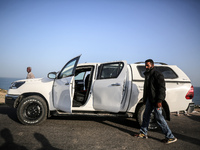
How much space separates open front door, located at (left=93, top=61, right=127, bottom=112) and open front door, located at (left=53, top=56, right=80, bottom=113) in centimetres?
75

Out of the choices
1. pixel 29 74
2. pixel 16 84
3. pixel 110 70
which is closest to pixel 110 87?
pixel 110 70

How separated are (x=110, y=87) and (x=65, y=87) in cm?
122

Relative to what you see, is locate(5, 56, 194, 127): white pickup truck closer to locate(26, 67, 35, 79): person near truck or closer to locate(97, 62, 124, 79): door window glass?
locate(97, 62, 124, 79): door window glass

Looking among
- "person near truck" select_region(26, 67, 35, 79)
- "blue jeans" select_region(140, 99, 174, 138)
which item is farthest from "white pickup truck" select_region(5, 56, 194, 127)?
"person near truck" select_region(26, 67, 35, 79)

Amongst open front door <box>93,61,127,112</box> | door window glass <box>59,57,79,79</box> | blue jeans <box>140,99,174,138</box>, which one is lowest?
blue jeans <box>140,99,174,138</box>

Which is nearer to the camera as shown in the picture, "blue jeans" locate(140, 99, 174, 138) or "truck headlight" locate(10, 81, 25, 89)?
"blue jeans" locate(140, 99, 174, 138)

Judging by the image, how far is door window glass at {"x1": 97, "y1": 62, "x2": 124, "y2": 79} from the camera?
14.0ft

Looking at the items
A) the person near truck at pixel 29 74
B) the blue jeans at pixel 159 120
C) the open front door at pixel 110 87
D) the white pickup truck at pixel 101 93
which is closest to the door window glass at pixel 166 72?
the white pickup truck at pixel 101 93

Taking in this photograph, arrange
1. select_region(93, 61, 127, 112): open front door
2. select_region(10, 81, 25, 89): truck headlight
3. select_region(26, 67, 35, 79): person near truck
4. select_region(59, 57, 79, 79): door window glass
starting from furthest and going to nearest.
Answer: select_region(26, 67, 35, 79): person near truck < select_region(10, 81, 25, 89): truck headlight < select_region(59, 57, 79, 79): door window glass < select_region(93, 61, 127, 112): open front door

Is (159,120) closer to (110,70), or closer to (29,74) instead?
(110,70)

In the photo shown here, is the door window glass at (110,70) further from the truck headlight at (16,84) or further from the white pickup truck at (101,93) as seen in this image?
the truck headlight at (16,84)

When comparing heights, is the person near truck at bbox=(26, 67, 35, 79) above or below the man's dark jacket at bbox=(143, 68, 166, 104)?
above

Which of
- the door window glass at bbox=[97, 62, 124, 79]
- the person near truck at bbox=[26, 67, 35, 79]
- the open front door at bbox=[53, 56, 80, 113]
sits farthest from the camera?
the person near truck at bbox=[26, 67, 35, 79]

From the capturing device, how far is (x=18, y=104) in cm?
432
